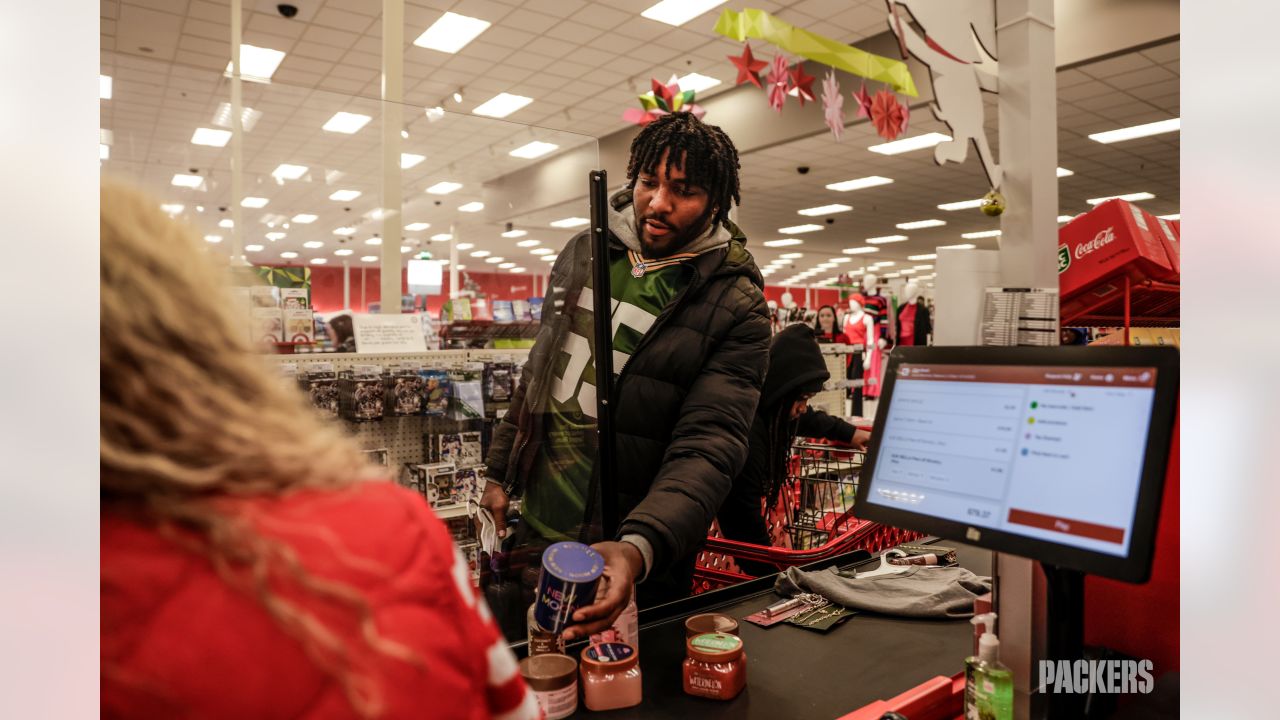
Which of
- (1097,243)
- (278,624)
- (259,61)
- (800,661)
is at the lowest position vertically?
(800,661)

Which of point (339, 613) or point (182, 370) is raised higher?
point (182, 370)

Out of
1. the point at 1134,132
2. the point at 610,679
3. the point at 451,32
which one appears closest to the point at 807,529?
the point at 610,679

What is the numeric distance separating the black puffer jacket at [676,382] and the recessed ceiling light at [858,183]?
11.7 m

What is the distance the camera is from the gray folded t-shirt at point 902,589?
159 cm

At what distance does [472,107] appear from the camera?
30.8ft

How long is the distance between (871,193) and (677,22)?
25.9 ft

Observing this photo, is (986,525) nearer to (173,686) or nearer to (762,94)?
(173,686)

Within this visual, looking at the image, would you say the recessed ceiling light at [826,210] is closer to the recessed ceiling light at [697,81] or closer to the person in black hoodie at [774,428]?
the recessed ceiling light at [697,81]

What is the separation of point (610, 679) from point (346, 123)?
5.92 feet

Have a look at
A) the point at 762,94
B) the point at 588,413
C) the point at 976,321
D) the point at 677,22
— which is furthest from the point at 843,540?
the point at 762,94

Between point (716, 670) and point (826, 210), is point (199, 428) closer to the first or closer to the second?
point (716, 670)

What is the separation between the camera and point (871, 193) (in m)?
14.0

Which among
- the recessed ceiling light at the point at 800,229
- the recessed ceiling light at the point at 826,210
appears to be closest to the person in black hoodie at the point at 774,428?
the recessed ceiling light at the point at 826,210
